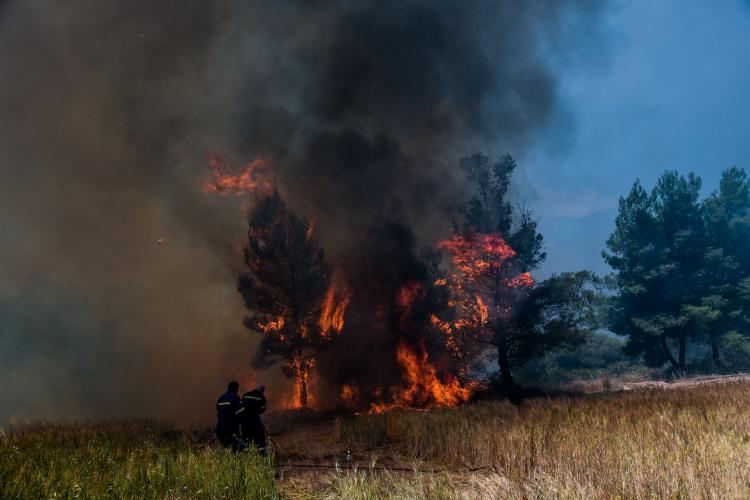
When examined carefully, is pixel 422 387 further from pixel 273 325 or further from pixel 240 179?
pixel 240 179

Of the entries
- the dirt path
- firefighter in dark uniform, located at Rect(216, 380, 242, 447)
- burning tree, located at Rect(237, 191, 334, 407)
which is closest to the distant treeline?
the dirt path

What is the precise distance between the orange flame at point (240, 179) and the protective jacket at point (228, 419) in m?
18.1

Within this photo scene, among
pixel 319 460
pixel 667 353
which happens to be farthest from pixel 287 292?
pixel 667 353

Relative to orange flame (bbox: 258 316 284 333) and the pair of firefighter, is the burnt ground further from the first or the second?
orange flame (bbox: 258 316 284 333)

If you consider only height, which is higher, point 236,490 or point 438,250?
point 438,250

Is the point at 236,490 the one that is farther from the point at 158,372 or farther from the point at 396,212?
the point at 158,372

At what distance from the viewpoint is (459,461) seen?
970cm

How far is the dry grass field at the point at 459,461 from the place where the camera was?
5.90 metres

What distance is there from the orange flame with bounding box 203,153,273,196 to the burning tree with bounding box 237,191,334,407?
67.5 inches

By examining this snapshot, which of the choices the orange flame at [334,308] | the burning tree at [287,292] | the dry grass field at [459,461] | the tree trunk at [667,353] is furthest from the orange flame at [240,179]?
the tree trunk at [667,353]

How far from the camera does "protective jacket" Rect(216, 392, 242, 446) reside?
34.7ft

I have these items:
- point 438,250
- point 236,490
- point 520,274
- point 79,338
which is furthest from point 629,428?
point 79,338

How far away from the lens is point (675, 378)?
29.5 meters

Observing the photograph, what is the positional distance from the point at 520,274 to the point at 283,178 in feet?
55.5
